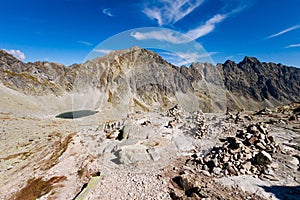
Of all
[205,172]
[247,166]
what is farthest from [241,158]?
[205,172]

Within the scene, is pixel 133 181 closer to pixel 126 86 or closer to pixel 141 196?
pixel 141 196

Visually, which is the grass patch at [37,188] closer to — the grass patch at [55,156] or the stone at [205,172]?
the grass patch at [55,156]

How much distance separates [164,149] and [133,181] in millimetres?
4662

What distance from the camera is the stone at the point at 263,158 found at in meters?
9.40

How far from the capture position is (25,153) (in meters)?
23.2

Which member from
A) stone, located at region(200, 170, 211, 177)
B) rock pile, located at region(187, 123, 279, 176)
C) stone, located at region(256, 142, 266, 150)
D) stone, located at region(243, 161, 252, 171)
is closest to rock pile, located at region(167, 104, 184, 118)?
rock pile, located at region(187, 123, 279, 176)

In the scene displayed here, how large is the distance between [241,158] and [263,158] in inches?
43.5

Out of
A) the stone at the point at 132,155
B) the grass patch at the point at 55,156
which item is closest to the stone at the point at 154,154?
the stone at the point at 132,155

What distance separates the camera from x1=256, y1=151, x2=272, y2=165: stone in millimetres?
9398

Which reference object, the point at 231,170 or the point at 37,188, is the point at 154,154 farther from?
the point at 37,188

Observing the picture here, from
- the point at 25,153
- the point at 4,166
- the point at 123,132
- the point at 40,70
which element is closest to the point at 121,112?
the point at 123,132

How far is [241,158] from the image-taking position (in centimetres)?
988

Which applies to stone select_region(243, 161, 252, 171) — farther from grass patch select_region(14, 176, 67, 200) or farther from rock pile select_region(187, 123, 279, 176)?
grass patch select_region(14, 176, 67, 200)

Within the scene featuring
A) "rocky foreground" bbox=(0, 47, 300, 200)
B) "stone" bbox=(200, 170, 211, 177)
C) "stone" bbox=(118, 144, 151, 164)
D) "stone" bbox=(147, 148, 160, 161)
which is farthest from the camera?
"stone" bbox=(147, 148, 160, 161)
